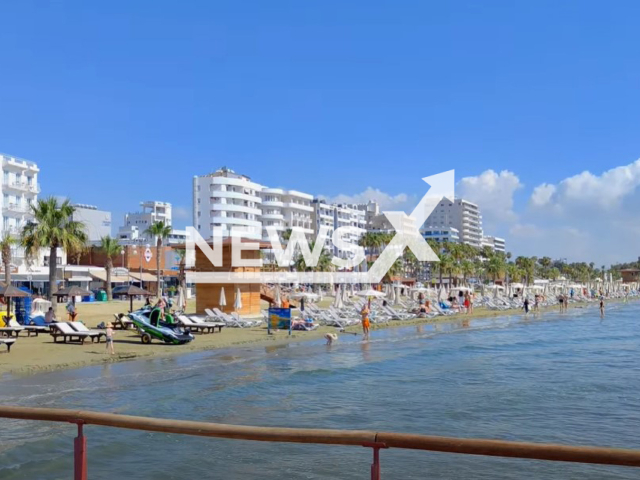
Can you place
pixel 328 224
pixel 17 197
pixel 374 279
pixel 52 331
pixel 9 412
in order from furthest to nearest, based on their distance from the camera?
pixel 328 224 → pixel 374 279 → pixel 17 197 → pixel 52 331 → pixel 9 412

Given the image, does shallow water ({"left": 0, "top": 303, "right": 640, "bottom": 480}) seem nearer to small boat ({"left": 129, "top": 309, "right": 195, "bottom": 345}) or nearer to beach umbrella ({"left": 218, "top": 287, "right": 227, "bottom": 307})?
small boat ({"left": 129, "top": 309, "right": 195, "bottom": 345})

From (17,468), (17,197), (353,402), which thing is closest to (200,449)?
(17,468)

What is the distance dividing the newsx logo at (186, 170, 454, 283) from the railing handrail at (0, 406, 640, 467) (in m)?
29.3

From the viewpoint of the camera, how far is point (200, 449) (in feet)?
33.1

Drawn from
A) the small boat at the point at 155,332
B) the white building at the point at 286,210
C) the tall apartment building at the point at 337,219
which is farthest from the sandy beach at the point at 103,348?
the tall apartment building at the point at 337,219

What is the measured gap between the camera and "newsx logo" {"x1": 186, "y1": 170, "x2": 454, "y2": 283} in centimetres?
3369

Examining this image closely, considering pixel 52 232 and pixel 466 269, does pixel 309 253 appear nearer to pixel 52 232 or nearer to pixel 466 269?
pixel 466 269

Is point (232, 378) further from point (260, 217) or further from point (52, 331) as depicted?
point (260, 217)

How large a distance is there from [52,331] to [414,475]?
18274mm

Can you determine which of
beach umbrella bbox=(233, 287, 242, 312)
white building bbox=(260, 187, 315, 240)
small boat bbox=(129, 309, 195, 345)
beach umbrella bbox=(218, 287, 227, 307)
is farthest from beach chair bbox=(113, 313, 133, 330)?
white building bbox=(260, 187, 315, 240)

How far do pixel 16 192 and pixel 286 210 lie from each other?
5644 cm

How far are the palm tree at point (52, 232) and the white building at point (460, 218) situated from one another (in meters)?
158

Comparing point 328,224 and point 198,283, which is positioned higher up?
point 328,224

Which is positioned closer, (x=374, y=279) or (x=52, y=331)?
(x=52, y=331)
